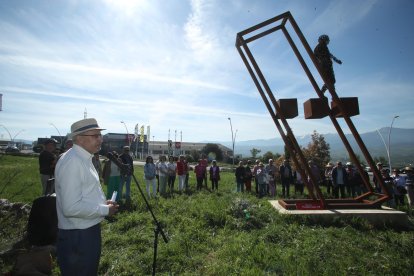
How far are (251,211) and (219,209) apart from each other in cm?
106

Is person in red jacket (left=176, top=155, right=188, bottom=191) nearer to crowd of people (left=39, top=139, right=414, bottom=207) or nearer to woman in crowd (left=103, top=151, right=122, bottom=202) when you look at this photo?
crowd of people (left=39, top=139, right=414, bottom=207)

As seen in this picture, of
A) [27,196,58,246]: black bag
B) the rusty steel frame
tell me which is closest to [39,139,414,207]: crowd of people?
the rusty steel frame

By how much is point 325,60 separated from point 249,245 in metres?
5.79

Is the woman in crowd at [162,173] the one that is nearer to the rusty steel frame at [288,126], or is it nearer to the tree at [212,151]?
the rusty steel frame at [288,126]

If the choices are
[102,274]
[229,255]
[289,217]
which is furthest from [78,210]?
[289,217]

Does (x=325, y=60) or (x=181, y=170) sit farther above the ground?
(x=325, y=60)

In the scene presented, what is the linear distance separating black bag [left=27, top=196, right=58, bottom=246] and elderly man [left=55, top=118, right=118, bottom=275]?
1.12 metres

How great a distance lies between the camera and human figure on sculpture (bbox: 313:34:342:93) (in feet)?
24.9

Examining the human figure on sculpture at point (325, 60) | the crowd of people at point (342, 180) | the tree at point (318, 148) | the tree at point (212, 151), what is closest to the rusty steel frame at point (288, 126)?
the human figure on sculpture at point (325, 60)

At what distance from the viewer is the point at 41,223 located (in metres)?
3.75

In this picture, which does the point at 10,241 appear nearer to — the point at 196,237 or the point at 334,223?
the point at 196,237

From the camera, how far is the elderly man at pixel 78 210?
2703 millimetres

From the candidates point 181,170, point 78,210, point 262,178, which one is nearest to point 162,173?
point 181,170

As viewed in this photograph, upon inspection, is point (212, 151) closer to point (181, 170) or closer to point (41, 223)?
point (181, 170)
